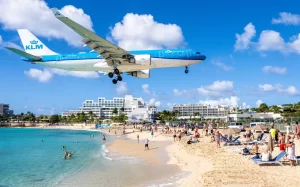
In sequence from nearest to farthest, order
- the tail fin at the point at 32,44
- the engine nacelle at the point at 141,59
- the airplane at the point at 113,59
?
the airplane at the point at 113,59, the engine nacelle at the point at 141,59, the tail fin at the point at 32,44

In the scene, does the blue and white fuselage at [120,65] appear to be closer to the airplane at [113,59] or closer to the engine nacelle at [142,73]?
the airplane at [113,59]

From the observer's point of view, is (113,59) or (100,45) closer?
(100,45)

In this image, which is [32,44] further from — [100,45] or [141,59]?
[141,59]

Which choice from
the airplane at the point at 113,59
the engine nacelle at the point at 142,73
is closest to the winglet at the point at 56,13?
the airplane at the point at 113,59

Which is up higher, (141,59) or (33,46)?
(33,46)

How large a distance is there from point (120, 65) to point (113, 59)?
0.95 metres

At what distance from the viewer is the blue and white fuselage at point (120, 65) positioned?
26.2 metres

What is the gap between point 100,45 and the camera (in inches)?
948

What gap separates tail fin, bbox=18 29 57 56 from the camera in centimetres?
2884

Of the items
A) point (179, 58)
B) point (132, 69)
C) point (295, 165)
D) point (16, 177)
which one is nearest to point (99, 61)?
point (132, 69)

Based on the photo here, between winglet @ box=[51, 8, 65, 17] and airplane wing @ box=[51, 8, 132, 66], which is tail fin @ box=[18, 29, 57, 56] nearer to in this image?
airplane wing @ box=[51, 8, 132, 66]

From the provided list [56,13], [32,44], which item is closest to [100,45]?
[56,13]

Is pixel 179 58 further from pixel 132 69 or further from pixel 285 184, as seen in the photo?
pixel 285 184

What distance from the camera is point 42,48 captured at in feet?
95.7
